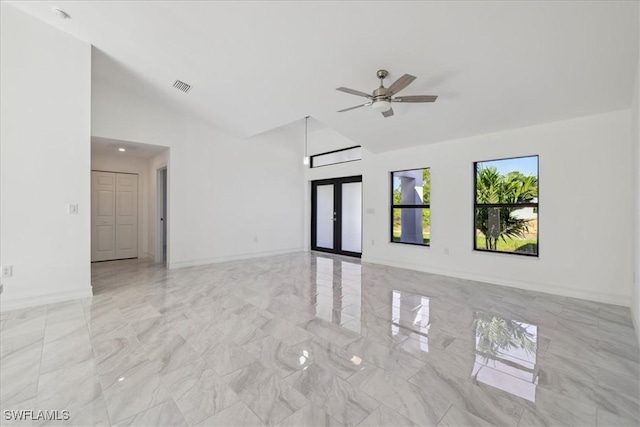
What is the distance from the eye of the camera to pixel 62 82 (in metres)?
3.83

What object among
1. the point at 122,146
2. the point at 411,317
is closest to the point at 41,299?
the point at 122,146

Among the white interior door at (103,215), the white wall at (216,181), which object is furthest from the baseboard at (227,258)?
the white interior door at (103,215)

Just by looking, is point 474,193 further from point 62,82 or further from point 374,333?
point 62,82

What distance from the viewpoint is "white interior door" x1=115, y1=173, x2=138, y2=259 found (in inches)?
278

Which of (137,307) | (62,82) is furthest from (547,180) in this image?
(62,82)

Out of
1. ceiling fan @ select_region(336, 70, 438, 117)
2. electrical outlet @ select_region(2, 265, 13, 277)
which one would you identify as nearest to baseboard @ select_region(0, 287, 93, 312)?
electrical outlet @ select_region(2, 265, 13, 277)

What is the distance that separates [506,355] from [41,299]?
5.30 metres

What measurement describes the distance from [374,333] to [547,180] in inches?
140

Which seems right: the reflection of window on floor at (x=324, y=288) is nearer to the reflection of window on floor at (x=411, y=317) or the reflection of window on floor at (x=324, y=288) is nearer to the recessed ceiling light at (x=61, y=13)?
Answer: the reflection of window on floor at (x=411, y=317)

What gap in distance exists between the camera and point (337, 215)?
7.72 metres

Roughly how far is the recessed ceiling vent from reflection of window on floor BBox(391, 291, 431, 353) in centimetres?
473

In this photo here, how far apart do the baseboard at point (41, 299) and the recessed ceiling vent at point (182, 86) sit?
3420mm

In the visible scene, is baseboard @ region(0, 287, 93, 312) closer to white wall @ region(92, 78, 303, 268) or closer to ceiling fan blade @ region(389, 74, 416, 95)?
white wall @ region(92, 78, 303, 268)

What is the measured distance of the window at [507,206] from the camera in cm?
453
